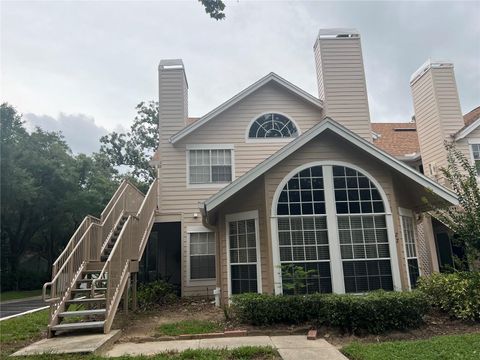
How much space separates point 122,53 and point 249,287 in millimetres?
9107

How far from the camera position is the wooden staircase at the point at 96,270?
661 cm

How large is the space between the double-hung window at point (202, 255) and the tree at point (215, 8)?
803 cm

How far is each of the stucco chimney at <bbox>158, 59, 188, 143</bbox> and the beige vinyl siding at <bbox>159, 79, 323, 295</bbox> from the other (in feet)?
0.17

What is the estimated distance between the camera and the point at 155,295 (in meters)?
10.4

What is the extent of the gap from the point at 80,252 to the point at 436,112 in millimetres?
13076

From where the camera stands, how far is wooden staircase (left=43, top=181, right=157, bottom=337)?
260 inches

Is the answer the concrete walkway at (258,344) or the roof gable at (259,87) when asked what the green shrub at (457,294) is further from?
the roof gable at (259,87)

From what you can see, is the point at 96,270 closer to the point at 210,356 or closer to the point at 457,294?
the point at 210,356

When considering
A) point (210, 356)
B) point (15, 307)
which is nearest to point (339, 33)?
point (210, 356)

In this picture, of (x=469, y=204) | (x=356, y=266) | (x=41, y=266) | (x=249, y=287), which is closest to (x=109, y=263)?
(x=249, y=287)

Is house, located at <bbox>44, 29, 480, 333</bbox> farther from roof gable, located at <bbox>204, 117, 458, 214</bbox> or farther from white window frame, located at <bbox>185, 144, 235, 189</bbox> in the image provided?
white window frame, located at <bbox>185, 144, 235, 189</bbox>

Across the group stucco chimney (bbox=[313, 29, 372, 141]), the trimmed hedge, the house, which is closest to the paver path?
the house

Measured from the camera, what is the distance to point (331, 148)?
27.3ft

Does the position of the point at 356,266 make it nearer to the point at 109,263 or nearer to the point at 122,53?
the point at 109,263
